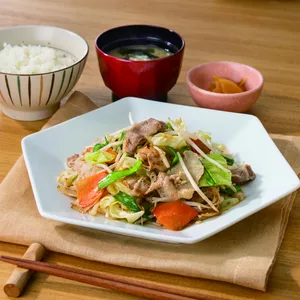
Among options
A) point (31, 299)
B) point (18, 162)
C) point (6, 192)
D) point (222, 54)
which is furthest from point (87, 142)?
point (222, 54)

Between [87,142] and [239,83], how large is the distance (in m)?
0.64

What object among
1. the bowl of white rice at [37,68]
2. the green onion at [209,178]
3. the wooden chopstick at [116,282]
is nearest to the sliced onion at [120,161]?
the green onion at [209,178]

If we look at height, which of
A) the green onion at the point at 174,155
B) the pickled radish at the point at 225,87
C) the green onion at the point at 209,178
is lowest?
the pickled radish at the point at 225,87

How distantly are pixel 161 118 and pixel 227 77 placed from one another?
383mm

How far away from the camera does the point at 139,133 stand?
4.87 ft

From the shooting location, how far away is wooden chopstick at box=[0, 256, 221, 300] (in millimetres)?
1161

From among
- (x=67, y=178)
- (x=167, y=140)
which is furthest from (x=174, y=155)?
(x=67, y=178)

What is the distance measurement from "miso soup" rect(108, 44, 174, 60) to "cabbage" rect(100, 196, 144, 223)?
0.74 m

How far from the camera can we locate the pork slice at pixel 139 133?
1467 mm

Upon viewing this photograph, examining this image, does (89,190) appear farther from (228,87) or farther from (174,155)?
(228,87)

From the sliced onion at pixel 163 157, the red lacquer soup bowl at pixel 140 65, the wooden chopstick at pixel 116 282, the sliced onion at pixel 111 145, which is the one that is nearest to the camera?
the wooden chopstick at pixel 116 282

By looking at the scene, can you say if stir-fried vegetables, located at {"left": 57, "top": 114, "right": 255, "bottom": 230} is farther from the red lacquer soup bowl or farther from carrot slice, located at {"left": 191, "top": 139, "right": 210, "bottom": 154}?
the red lacquer soup bowl

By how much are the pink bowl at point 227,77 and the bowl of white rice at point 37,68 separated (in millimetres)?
406

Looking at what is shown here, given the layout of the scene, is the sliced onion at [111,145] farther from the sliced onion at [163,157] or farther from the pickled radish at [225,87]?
the pickled radish at [225,87]
